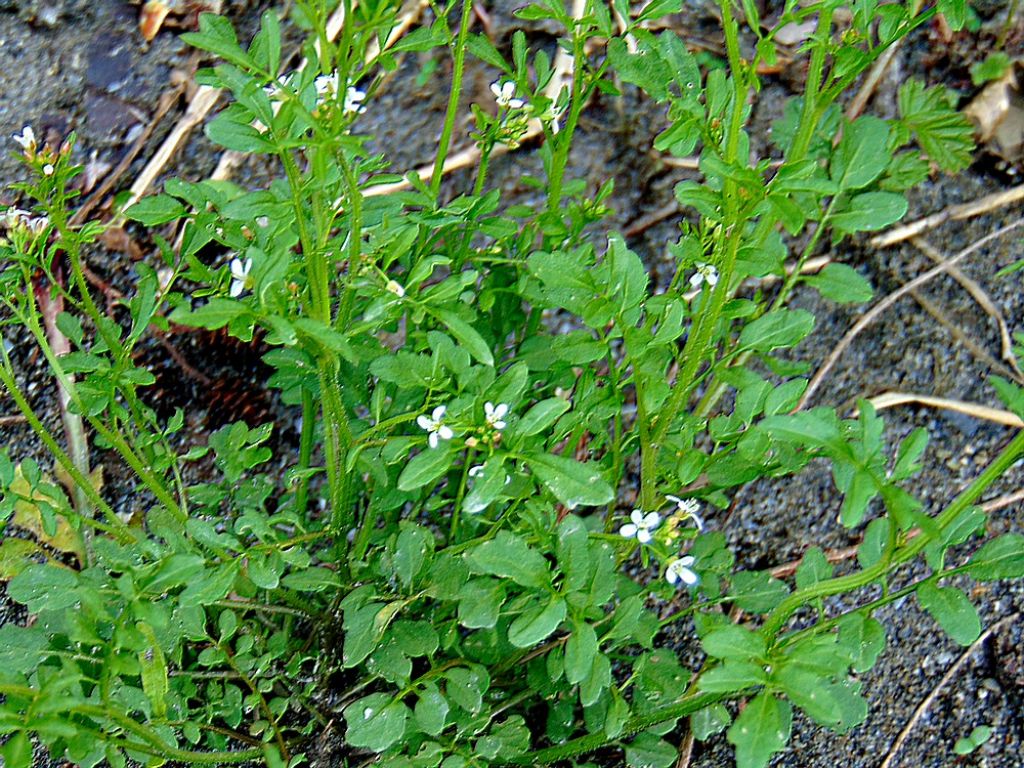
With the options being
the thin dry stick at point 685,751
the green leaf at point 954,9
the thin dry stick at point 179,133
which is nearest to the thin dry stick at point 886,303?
the thin dry stick at point 685,751

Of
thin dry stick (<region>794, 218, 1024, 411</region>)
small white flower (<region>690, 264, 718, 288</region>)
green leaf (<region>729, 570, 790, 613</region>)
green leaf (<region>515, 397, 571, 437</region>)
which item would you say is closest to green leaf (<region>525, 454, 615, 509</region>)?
green leaf (<region>515, 397, 571, 437</region>)

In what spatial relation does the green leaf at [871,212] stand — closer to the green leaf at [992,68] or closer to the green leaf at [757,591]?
the green leaf at [757,591]

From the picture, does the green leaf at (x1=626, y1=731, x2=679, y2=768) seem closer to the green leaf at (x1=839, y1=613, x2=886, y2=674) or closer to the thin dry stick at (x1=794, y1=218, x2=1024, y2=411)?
the green leaf at (x1=839, y1=613, x2=886, y2=674)

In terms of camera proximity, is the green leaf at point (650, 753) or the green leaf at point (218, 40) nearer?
the green leaf at point (218, 40)

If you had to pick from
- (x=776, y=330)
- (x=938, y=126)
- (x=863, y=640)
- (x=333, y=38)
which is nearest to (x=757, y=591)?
(x=863, y=640)

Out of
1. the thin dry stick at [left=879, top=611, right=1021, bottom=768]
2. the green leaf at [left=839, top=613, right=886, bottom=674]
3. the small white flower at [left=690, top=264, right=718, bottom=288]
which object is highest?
the small white flower at [left=690, top=264, right=718, bottom=288]
